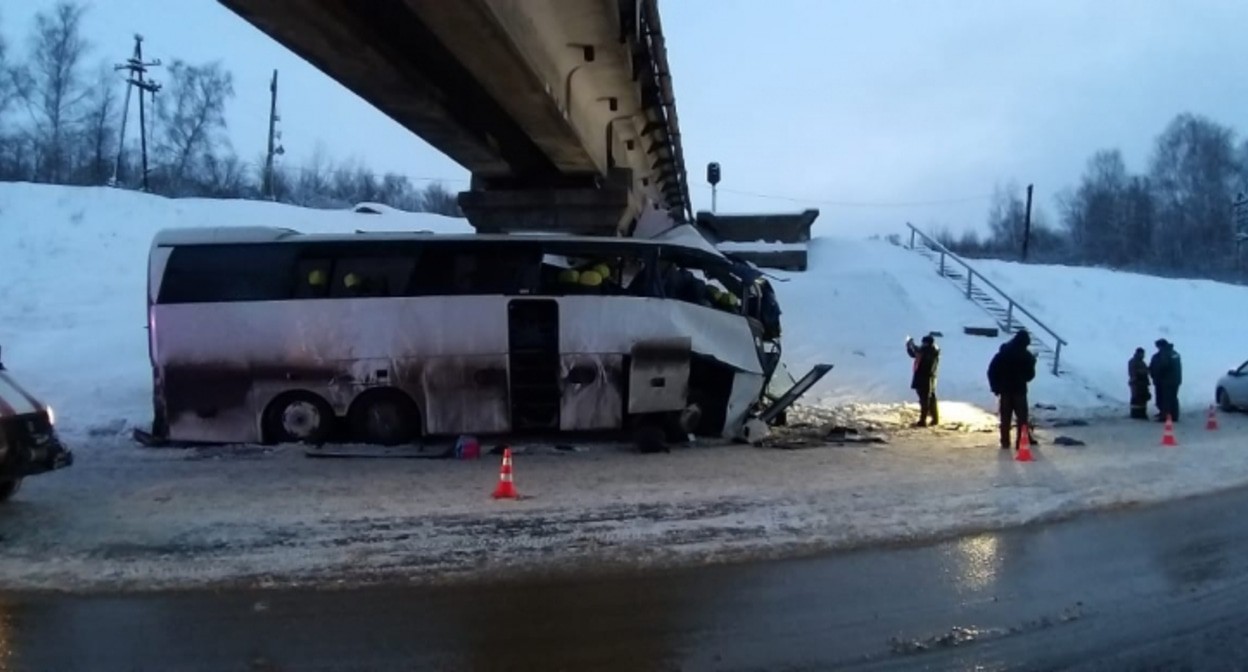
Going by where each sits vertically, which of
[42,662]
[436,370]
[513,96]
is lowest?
[42,662]

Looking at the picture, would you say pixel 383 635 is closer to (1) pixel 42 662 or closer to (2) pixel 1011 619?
(1) pixel 42 662

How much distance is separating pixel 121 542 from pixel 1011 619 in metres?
6.76

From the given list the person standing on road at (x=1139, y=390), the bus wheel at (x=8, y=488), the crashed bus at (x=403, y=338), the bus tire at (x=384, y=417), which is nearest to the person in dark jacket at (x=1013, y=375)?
the crashed bus at (x=403, y=338)

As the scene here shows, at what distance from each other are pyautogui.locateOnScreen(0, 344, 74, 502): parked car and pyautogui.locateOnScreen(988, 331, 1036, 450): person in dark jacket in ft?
38.8

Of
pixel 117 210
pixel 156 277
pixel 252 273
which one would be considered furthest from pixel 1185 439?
pixel 117 210

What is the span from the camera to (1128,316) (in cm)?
3747

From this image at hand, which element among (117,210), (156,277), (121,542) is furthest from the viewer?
(117,210)

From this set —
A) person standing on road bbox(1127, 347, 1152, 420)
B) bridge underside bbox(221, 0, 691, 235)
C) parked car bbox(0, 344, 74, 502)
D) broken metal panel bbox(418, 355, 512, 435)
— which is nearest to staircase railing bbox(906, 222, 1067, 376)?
person standing on road bbox(1127, 347, 1152, 420)

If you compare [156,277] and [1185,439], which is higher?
[156,277]

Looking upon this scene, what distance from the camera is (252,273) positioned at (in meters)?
14.8

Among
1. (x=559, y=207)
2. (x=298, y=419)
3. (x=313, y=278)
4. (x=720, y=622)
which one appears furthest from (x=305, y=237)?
(x=720, y=622)

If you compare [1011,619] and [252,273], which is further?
[252,273]

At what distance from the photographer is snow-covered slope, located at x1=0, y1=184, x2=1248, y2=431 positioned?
22.0m

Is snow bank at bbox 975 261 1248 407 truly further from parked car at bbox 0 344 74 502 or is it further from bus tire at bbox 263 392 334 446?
parked car at bbox 0 344 74 502
